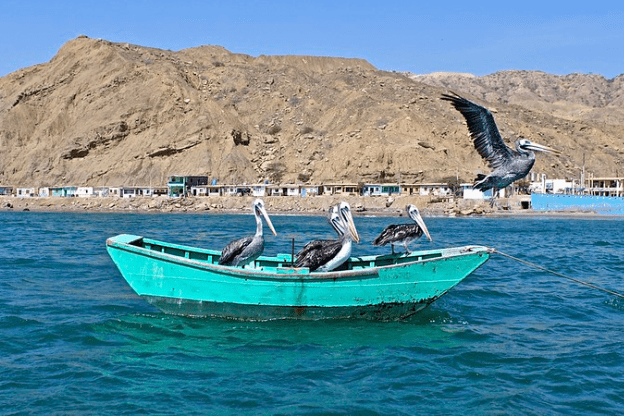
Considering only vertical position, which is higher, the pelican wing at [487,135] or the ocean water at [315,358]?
the pelican wing at [487,135]

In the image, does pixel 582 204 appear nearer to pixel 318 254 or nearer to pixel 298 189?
pixel 298 189

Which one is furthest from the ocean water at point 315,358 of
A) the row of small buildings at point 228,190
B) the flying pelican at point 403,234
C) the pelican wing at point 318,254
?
the row of small buildings at point 228,190

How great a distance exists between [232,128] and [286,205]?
25172 mm

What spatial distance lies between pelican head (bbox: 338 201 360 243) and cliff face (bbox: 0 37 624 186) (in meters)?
76.1

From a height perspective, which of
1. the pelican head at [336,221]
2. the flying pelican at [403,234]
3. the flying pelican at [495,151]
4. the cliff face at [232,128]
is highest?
the cliff face at [232,128]

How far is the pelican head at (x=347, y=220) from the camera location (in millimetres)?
14523

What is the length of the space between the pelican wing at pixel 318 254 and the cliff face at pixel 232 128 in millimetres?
76485

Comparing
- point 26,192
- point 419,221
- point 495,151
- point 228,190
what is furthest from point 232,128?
point 495,151

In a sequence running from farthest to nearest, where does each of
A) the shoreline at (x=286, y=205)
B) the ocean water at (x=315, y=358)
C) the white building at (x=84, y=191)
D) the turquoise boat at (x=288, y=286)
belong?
1. the white building at (x=84, y=191)
2. the shoreline at (x=286, y=205)
3. the turquoise boat at (x=288, y=286)
4. the ocean water at (x=315, y=358)

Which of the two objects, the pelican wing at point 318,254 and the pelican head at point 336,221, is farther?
the pelican head at point 336,221

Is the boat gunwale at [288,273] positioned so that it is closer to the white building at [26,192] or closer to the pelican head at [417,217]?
the pelican head at [417,217]

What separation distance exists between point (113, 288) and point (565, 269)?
16.9 meters

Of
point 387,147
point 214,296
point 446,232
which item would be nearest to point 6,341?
point 214,296

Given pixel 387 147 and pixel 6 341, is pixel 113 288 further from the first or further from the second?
pixel 387 147
